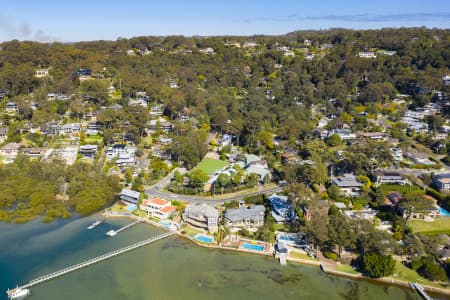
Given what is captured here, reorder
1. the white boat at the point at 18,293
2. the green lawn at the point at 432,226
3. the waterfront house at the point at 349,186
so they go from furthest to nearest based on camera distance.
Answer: the waterfront house at the point at 349,186, the green lawn at the point at 432,226, the white boat at the point at 18,293

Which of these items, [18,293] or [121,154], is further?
[121,154]

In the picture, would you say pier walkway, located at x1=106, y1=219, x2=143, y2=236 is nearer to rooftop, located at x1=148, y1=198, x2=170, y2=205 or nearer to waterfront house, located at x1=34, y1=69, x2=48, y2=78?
rooftop, located at x1=148, y1=198, x2=170, y2=205

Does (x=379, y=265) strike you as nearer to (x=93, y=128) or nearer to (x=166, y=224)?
(x=166, y=224)

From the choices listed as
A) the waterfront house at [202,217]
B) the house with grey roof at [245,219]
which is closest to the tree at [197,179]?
the waterfront house at [202,217]

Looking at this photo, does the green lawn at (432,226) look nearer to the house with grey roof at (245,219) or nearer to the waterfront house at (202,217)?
the house with grey roof at (245,219)

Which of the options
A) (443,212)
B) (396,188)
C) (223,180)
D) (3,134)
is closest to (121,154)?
(223,180)

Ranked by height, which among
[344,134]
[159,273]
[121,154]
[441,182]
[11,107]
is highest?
[11,107]

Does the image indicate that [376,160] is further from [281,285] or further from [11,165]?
[11,165]
